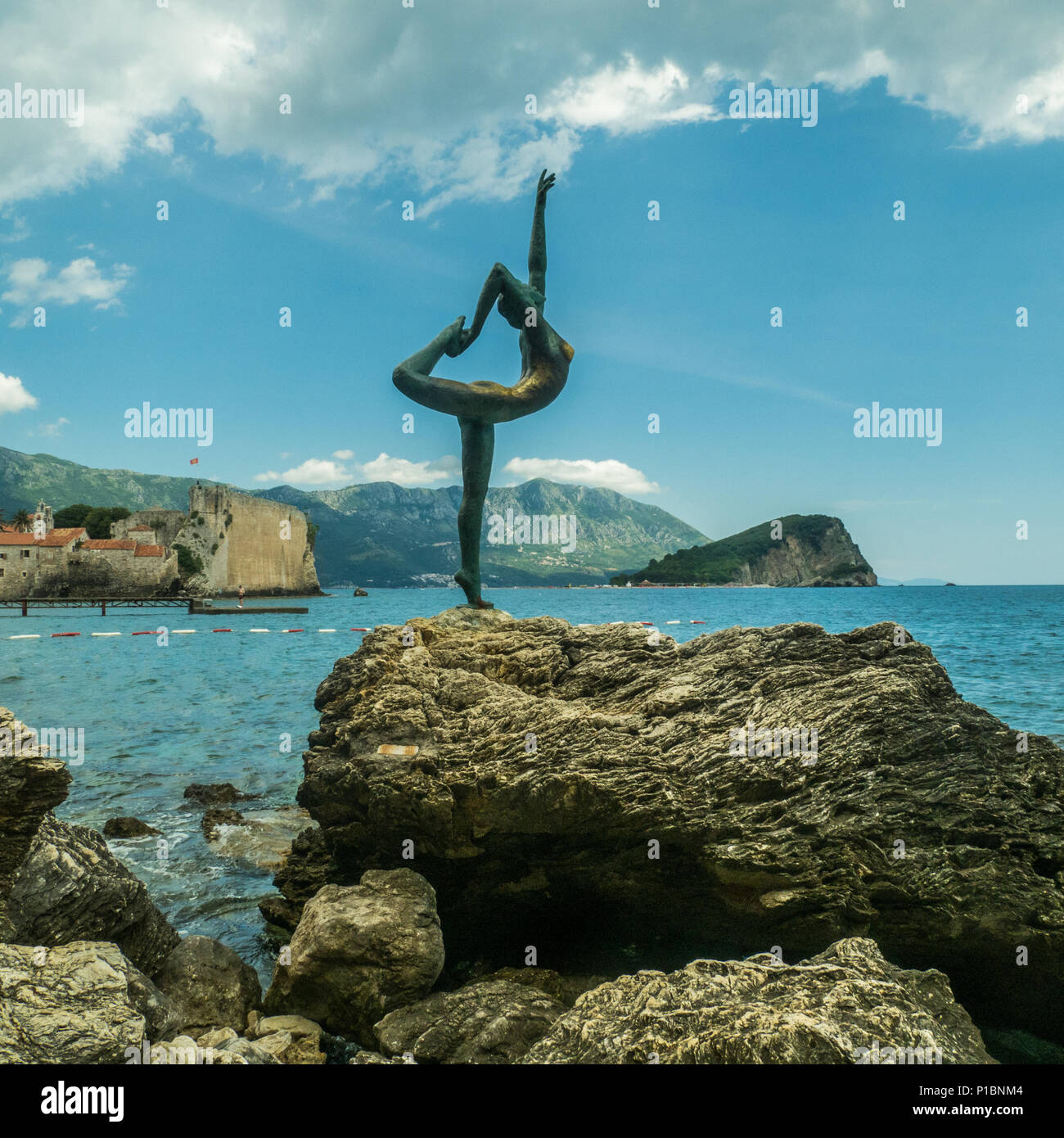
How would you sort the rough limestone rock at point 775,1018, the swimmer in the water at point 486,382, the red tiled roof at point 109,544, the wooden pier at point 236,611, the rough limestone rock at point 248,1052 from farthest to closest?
the red tiled roof at point 109,544 < the wooden pier at point 236,611 < the swimmer in the water at point 486,382 < the rough limestone rock at point 248,1052 < the rough limestone rock at point 775,1018

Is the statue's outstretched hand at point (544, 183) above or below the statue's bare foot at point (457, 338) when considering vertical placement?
above

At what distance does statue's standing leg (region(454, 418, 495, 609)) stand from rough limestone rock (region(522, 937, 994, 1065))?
4983 mm

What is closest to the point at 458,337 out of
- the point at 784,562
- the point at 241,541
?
the point at 241,541

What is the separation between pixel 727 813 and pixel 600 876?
108 centimetres

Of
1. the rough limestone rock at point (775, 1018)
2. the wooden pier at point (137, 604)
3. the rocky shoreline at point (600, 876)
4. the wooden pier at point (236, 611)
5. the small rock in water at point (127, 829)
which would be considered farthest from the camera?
the wooden pier at point (137, 604)

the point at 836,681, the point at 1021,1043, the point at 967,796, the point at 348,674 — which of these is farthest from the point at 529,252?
the point at 1021,1043

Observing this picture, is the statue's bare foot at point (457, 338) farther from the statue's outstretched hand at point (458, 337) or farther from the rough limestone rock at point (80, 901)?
the rough limestone rock at point (80, 901)

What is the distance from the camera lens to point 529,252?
8102mm

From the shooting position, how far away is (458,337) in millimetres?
7770

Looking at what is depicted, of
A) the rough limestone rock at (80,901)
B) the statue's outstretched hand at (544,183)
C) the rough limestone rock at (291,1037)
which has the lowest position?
the rough limestone rock at (291,1037)

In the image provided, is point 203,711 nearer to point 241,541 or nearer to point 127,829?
point 127,829

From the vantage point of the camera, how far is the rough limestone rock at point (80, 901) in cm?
450

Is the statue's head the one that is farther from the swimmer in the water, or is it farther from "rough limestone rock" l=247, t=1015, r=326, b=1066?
"rough limestone rock" l=247, t=1015, r=326, b=1066

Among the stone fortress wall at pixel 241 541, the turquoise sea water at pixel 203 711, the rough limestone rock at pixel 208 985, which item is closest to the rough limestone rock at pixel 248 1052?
the rough limestone rock at pixel 208 985
